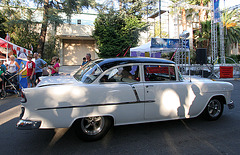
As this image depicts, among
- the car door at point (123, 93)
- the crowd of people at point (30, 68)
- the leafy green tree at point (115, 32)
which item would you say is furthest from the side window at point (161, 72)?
the leafy green tree at point (115, 32)

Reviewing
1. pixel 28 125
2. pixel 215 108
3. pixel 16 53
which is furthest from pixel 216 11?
pixel 28 125

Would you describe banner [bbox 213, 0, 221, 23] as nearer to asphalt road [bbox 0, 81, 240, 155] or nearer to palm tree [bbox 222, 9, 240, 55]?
palm tree [bbox 222, 9, 240, 55]

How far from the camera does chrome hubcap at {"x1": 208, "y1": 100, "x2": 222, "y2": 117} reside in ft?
13.8

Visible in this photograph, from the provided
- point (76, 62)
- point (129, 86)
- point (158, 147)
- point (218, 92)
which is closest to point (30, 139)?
point (129, 86)

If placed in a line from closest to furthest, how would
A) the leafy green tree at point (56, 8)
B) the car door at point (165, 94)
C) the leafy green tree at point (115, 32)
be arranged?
the car door at point (165, 94)
the leafy green tree at point (56, 8)
the leafy green tree at point (115, 32)

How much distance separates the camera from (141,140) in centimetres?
324

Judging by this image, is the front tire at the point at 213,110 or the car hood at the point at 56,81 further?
the front tire at the point at 213,110

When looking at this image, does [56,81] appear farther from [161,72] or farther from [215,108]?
[215,108]

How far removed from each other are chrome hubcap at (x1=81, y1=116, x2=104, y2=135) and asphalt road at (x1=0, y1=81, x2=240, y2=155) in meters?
0.21

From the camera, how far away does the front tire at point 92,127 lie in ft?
10.0

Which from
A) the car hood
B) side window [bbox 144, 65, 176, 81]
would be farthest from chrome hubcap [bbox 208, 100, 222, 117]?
the car hood

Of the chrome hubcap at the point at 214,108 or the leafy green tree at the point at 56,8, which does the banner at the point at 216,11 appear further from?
the chrome hubcap at the point at 214,108

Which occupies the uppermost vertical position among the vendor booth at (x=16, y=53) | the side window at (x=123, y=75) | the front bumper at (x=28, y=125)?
the vendor booth at (x=16, y=53)

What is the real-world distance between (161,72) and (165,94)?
2.02 feet
